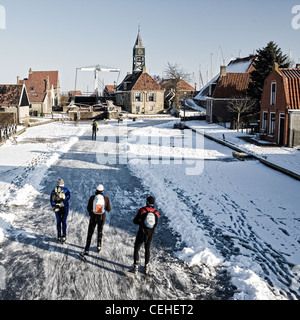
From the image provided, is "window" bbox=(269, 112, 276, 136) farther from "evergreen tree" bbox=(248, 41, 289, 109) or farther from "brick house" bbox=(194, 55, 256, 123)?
"brick house" bbox=(194, 55, 256, 123)

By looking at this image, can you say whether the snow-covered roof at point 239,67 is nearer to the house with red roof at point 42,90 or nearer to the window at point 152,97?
the window at point 152,97

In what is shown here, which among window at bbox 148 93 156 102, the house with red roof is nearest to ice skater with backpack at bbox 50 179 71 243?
the house with red roof

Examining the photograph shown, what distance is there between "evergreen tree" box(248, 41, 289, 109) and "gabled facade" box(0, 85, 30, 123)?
87.7ft

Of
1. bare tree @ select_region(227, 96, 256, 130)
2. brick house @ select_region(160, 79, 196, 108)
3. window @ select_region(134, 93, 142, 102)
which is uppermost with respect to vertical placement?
brick house @ select_region(160, 79, 196, 108)

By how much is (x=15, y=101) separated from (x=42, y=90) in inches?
829

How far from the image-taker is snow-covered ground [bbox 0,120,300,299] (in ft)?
22.6

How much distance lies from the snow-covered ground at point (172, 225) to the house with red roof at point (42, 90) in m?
45.4

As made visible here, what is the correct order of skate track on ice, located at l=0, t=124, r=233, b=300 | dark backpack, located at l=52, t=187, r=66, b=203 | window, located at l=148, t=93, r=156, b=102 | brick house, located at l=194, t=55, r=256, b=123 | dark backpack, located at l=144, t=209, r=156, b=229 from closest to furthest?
skate track on ice, located at l=0, t=124, r=233, b=300 < dark backpack, located at l=144, t=209, r=156, b=229 < dark backpack, located at l=52, t=187, r=66, b=203 < brick house, located at l=194, t=55, r=256, b=123 < window, located at l=148, t=93, r=156, b=102

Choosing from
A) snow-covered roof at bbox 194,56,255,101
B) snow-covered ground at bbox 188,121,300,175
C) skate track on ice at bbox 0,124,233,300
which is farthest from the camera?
snow-covered roof at bbox 194,56,255,101

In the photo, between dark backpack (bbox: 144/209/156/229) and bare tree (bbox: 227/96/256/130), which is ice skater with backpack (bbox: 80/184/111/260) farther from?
bare tree (bbox: 227/96/256/130)

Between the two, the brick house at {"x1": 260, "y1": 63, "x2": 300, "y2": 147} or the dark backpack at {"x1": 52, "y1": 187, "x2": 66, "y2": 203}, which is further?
the brick house at {"x1": 260, "y1": 63, "x2": 300, "y2": 147}

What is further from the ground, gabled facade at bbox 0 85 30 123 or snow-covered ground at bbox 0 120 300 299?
gabled facade at bbox 0 85 30 123
